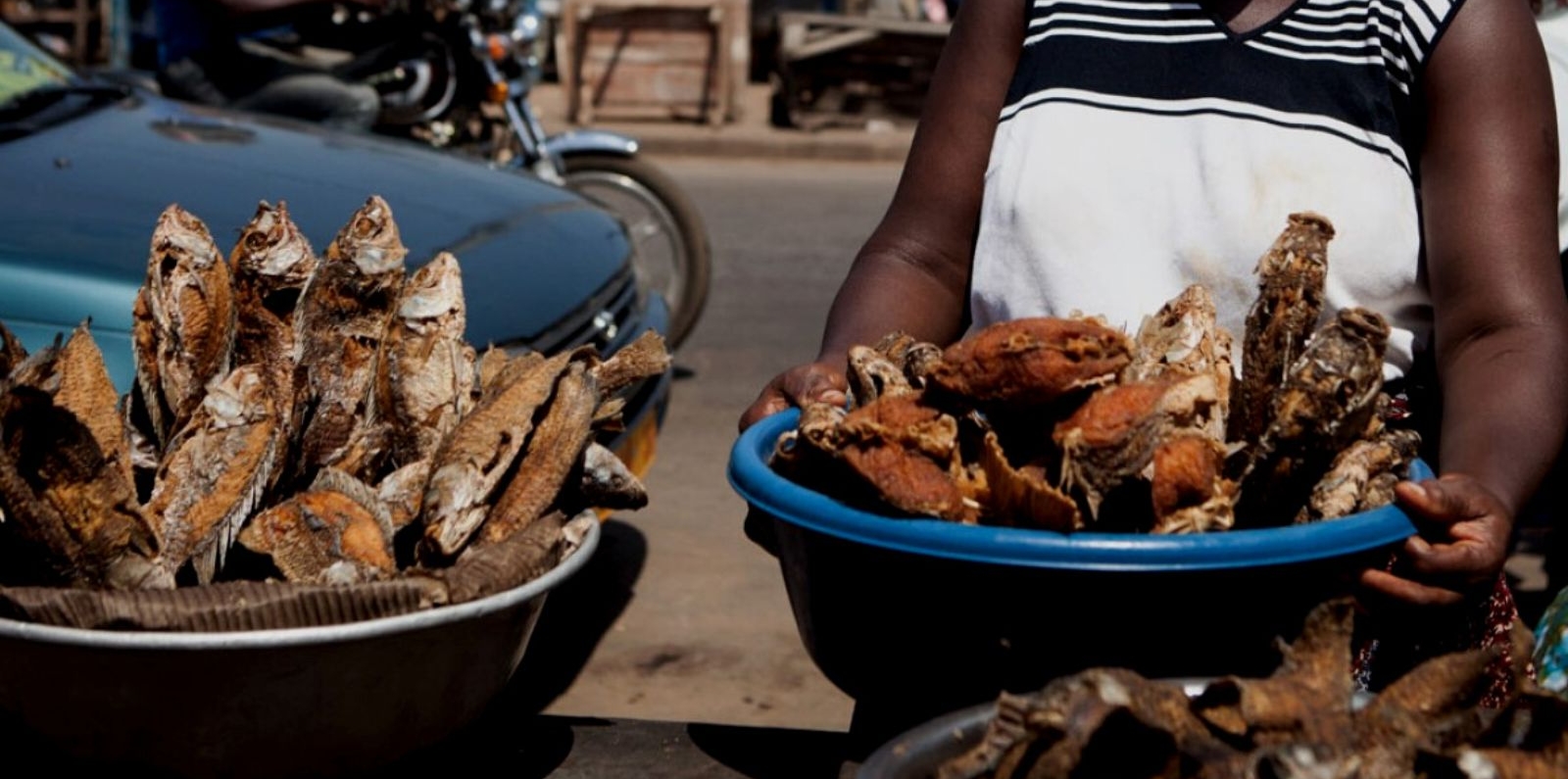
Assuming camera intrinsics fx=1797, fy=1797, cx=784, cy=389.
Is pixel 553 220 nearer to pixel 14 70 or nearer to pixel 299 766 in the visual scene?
pixel 14 70

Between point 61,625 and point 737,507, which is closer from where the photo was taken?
point 61,625

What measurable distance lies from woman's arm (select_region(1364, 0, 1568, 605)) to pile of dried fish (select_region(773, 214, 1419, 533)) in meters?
0.24

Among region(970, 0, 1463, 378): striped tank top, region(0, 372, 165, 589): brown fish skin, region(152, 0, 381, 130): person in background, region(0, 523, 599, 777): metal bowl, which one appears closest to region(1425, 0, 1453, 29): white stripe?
region(970, 0, 1463, 378): striped tank top

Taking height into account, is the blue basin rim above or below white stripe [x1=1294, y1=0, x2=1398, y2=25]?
below

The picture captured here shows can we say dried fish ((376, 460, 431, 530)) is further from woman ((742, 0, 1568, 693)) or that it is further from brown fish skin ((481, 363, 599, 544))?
woman ((742, 0, 1568, 693))

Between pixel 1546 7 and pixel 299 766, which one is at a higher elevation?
pixel 1546 7

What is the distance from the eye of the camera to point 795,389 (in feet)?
5.67

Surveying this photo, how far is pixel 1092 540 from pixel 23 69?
3641 millimetres

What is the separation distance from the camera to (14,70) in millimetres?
4152

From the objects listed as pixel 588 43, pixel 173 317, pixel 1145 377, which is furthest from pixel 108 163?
pixel 588 43

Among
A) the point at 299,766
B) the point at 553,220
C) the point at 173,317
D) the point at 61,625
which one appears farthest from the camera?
the point at 553,220

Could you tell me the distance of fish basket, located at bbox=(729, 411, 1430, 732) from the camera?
4.23 ft

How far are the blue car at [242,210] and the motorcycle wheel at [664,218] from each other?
1.69 meters

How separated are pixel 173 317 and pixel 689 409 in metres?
4.51
